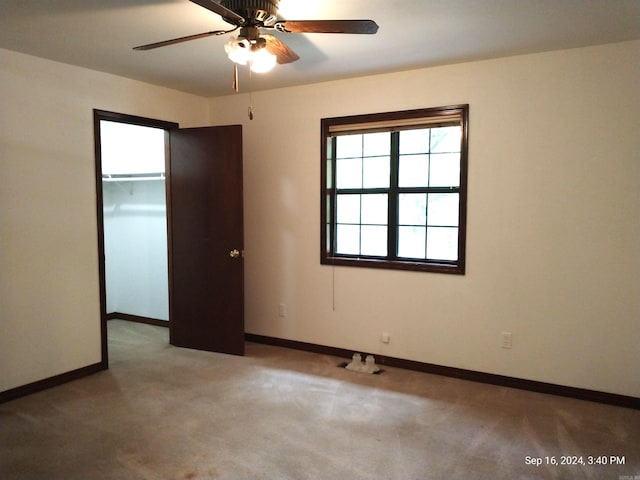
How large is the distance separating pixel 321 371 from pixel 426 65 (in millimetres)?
2614

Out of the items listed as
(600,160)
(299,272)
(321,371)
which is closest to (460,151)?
(600,160)

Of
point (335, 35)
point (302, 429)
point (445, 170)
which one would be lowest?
point (302, 429)

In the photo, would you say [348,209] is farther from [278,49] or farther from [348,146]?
[278,49]

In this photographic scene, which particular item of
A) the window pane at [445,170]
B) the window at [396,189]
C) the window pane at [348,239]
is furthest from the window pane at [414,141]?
the window pane at [348,239]

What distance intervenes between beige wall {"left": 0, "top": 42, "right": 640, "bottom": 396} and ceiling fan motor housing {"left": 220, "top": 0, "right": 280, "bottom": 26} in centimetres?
179

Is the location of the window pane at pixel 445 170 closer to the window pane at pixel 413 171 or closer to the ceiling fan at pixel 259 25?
the window pane at pixel 413 171

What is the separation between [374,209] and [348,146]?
25.0 inches

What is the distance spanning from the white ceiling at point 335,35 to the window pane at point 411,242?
133cm

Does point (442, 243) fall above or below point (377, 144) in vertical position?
below

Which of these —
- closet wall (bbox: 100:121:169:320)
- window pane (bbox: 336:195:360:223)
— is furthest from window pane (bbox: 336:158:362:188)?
closet wall (bbox: 100:121:169:320)

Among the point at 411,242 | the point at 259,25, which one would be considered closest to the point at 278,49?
the point at 259,25

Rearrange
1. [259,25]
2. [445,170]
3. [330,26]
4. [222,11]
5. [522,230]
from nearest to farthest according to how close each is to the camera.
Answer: [222,11] → [330,26] → [259,25] → [522,230] → [445,170]

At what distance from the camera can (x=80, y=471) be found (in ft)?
7.59

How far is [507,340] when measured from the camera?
339cm
